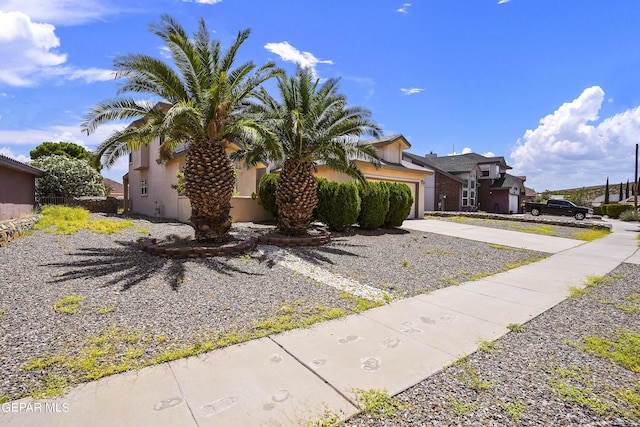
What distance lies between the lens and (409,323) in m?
4.73

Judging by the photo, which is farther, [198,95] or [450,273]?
[198,95]

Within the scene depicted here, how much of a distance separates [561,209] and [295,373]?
111 ft

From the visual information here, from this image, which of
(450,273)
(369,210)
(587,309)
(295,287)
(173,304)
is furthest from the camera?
(369,210)

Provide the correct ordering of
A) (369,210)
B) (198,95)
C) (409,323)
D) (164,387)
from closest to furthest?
1. (164,387)
2. (409,323)
3. (198,95)
4. (369,210)

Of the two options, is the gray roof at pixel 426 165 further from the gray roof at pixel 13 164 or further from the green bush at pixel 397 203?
the gray roof at pixel 13 164

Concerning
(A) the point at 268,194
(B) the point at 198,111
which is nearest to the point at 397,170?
(A) the point at 268,194

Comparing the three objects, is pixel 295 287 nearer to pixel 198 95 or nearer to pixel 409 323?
pixel 409 323

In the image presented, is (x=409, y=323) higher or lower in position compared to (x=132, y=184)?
lower

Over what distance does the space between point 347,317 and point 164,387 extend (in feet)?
8.76

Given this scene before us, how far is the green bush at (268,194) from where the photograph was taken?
15.7m

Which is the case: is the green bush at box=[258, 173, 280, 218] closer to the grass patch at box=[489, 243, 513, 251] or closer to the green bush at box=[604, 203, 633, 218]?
the grass patch at box=[489, 243, 513, 251]

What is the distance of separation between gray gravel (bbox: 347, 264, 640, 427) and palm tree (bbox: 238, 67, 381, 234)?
806 cm

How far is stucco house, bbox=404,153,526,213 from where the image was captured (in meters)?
31.4

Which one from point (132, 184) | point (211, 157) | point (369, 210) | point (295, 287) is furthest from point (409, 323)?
point (132, 184)
